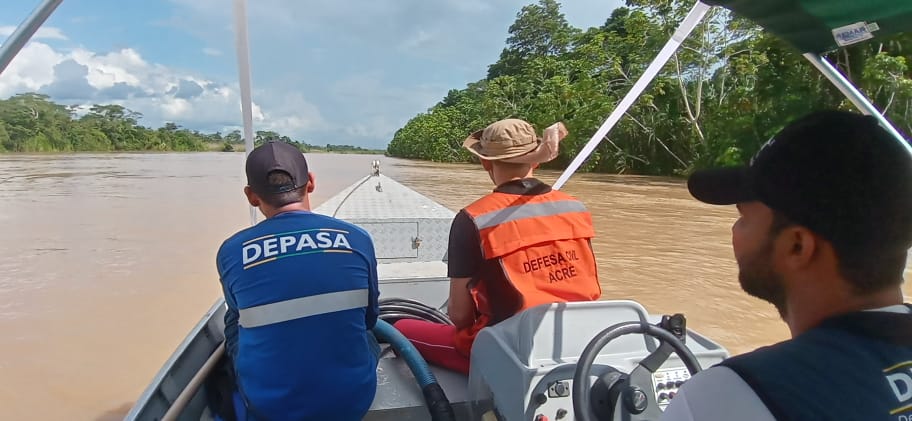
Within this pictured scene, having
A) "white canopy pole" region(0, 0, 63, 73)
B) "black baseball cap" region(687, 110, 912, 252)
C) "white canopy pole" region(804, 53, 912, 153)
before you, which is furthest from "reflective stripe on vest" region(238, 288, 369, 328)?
"white canopy pole" region(804, 53, 912, 153)

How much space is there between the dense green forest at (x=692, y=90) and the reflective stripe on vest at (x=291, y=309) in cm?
1367

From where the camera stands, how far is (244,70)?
2.55 metres

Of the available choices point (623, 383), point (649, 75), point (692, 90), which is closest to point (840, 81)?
point (649, 75)

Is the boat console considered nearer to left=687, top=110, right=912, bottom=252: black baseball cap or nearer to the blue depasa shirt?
the blue depasa shirt

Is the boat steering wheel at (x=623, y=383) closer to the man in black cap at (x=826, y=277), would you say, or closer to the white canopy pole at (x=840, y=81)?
the man in black cap at (x=826, y=277)

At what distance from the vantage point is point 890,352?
0.68 meters

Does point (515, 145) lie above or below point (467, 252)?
above

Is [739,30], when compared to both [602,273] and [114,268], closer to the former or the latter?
[602,273]

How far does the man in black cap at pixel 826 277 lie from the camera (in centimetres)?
65

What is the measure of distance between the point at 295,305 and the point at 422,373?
57 cm

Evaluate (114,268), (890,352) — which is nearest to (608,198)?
(114,268)

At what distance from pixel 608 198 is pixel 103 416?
15.4 m

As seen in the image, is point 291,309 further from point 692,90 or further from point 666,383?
point 692,90

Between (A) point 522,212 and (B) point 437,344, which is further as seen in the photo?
(B) point 437,344
